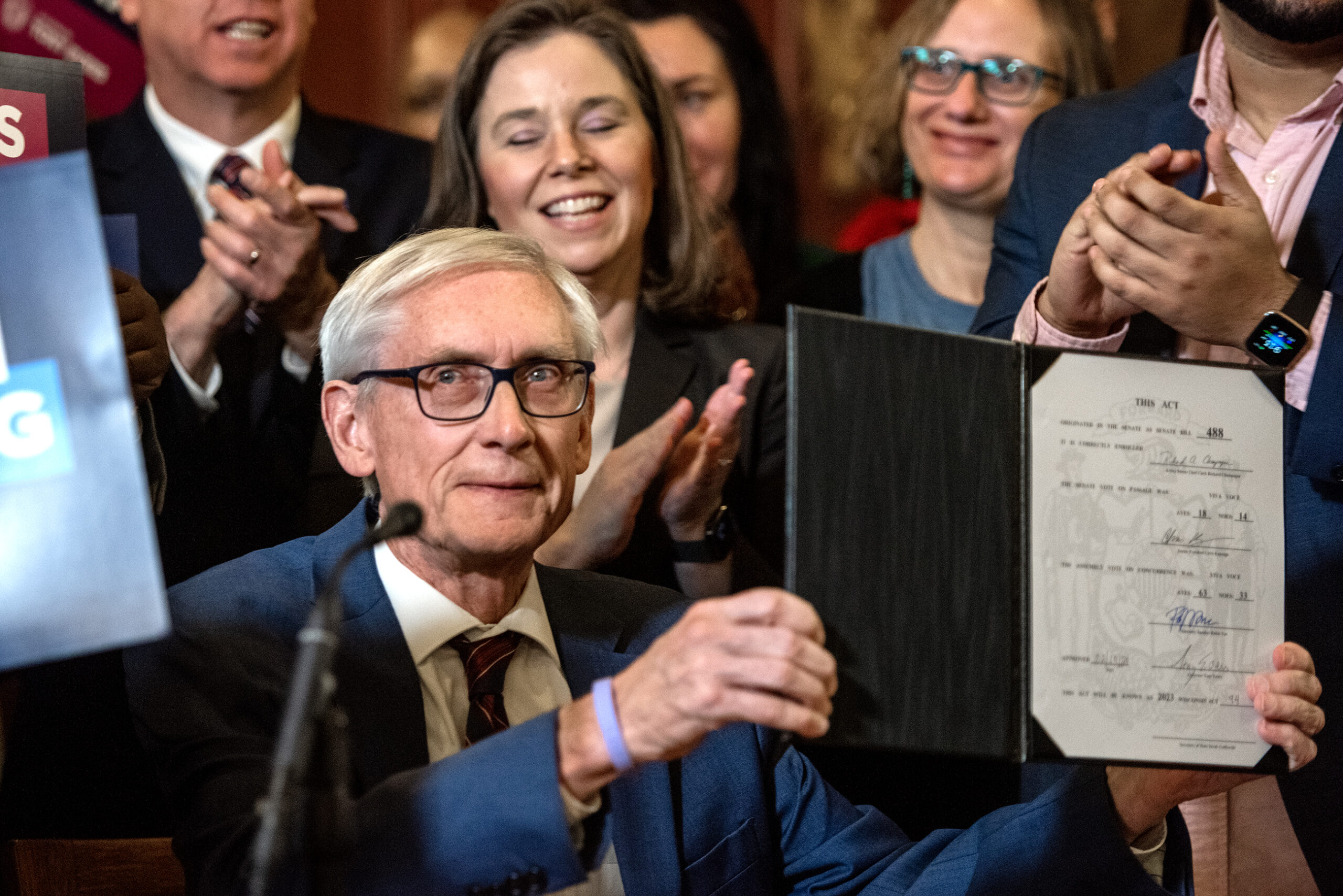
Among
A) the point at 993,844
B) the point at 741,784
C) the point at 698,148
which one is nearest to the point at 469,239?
the point at 741,784

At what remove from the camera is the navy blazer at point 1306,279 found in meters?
2.27

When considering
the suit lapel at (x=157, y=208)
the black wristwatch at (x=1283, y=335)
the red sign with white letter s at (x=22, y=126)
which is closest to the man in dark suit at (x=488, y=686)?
the red sign with white letter s at (x=22, y=126)

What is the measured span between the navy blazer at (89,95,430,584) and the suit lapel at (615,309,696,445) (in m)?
0.59

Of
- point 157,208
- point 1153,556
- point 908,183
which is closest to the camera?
point 1153,556

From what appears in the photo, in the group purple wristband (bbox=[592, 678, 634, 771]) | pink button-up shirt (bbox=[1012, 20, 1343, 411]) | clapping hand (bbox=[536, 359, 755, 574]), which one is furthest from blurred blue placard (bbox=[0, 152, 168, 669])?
pink button-up shirt (bbox=[1012, 20, 1343, 411])

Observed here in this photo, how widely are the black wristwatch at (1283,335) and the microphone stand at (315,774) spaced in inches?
56.7

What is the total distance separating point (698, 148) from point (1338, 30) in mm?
1706

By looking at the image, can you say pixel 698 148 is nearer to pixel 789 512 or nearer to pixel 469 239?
pixel 469 239

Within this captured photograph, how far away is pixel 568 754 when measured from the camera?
62.0 inches

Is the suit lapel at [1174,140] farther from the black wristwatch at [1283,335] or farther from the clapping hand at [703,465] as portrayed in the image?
the clapping hand at [703,465]

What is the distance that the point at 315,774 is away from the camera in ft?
4.52

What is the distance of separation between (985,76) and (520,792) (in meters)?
2.34

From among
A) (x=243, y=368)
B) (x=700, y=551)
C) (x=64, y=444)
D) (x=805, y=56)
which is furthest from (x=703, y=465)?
(x=805, y=56)
